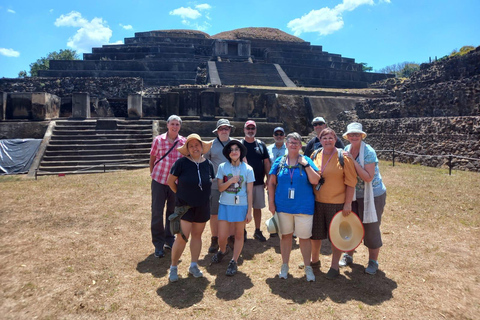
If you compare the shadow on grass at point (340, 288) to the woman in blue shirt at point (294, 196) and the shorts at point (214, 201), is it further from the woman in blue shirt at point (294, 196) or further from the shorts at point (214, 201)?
the shorts at point (214, 201)

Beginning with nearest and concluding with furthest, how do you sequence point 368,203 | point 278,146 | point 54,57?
point 368,203
point 278,146
point 54,57

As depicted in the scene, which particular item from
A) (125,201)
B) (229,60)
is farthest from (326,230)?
(229,60)

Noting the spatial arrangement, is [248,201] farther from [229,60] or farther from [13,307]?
[229,60]

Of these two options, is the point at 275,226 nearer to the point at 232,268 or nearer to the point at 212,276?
the point at 232,268

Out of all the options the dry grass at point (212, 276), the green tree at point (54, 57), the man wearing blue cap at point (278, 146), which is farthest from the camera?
the green tree at point (54, 57)

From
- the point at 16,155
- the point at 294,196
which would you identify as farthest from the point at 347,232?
the point at 16,155

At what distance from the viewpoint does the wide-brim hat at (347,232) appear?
305 centimetres

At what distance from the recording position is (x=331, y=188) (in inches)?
120

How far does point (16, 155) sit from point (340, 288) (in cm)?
1055

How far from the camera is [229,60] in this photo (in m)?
Result: 27.1

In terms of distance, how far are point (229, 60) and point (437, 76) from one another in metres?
16.2

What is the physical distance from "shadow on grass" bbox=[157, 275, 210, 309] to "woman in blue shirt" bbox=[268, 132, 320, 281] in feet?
2.70

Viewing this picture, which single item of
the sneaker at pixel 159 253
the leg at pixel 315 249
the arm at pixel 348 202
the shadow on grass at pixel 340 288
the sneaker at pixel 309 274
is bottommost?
the shadow on grass at pixel 340 288

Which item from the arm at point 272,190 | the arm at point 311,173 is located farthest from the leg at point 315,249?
the arm at point 311,173
